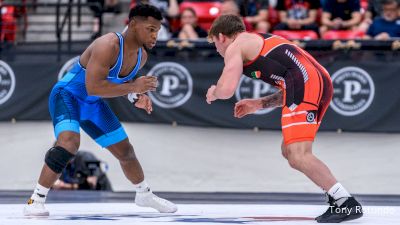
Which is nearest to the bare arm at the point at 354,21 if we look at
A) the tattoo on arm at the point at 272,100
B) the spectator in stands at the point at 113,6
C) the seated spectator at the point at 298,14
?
the seated spectator at the point at 298,14

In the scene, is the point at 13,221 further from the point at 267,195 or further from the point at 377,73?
the point at 377,73

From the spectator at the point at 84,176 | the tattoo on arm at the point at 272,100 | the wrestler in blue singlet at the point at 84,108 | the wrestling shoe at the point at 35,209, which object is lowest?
the spectator at the point at 84,176

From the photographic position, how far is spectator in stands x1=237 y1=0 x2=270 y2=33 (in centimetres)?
1069

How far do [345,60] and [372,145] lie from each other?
0.92 m

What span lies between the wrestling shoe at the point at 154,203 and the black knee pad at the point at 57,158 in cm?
72

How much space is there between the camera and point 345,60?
30.5 ft

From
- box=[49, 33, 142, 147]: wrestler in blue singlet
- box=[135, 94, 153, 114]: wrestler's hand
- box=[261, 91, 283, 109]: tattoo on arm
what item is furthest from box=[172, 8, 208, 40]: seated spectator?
box=[261, 91, 283, 109]: tattoo on arm

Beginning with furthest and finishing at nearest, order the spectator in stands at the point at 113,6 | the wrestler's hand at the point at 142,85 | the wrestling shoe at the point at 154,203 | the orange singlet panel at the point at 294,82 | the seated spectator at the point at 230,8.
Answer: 1. the spectator in stands at the point at 113,6
2. the seated spectator at the point at 230,8
3. the wrestling shoe at the point at 154,203
4. the wrestler's hand at the point at 142,85
5. the orange singlet panel at the point at 294,82

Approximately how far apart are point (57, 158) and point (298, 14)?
17.5 feet

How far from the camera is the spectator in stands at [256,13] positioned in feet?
35.1

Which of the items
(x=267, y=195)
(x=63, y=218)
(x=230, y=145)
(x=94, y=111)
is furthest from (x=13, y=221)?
(x=230, y=145)

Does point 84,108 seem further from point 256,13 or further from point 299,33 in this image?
point 256,13

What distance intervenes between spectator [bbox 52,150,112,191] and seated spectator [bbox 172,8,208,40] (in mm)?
1914

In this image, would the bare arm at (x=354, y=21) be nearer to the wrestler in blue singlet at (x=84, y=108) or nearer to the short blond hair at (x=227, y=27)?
the wrestler in blue singlet at (x=84, y=108)
